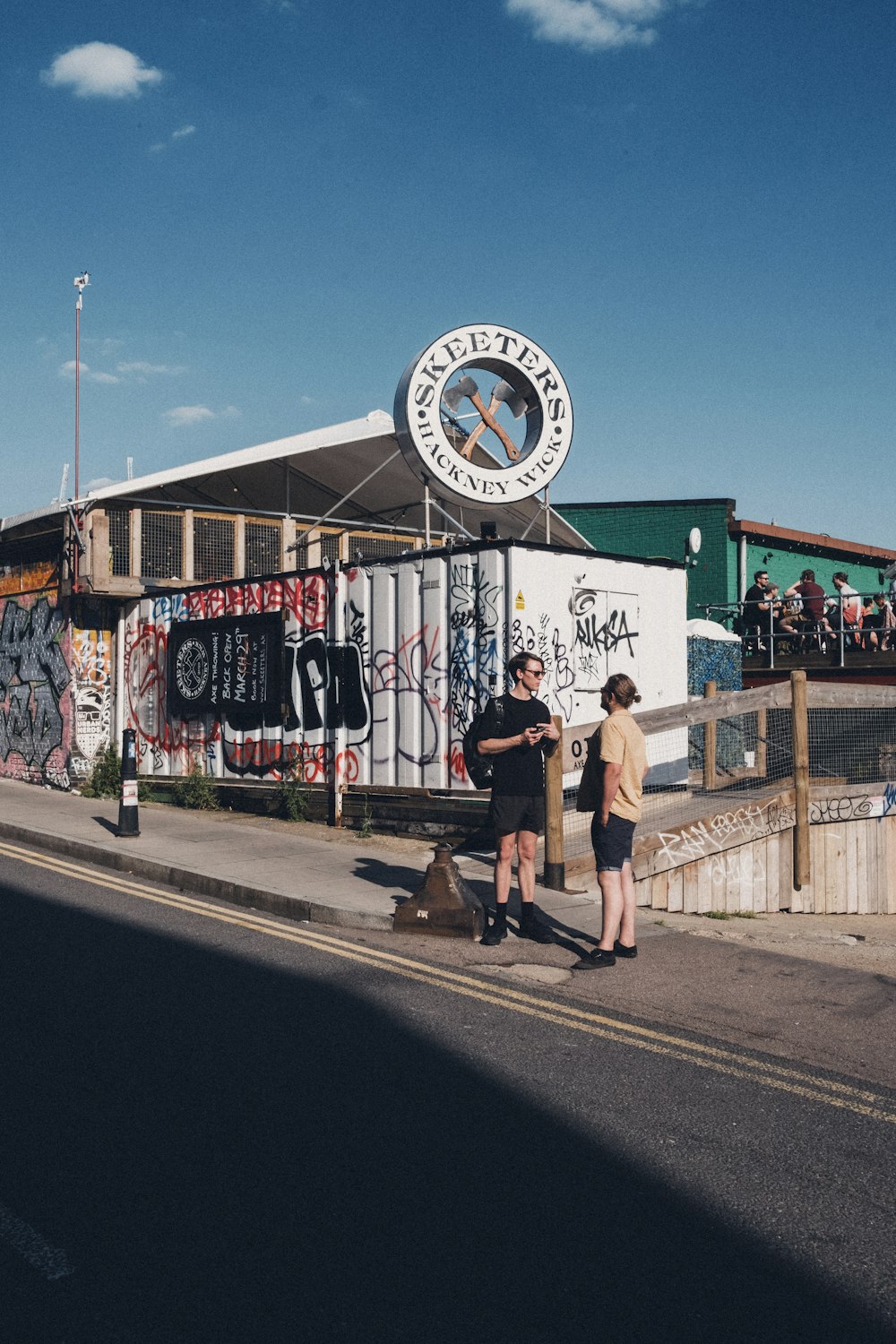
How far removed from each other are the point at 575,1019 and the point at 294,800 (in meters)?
7.91

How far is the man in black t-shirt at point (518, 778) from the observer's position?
7961mm

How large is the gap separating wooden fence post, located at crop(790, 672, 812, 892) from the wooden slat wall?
0.14 meters

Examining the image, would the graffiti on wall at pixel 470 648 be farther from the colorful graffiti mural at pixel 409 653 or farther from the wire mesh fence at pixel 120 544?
the wire mesh fence at pixel 120 544

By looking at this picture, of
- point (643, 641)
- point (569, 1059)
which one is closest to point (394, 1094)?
point (569, 1059)

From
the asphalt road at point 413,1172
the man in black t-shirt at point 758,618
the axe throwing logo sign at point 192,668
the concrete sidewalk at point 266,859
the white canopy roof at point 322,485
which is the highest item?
the white canopy roof at point 322,485

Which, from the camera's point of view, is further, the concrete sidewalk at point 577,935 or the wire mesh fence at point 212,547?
the wire mesh fence at point 212,547

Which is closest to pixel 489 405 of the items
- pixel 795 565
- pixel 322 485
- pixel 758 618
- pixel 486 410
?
pixel 486 410

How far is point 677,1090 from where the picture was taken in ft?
17.0

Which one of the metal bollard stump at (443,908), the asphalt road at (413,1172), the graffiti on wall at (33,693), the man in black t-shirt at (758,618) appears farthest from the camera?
the man in black t-shirt at (758,618)

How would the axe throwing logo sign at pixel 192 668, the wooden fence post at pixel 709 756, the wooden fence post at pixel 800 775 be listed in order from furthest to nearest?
the axe throwing logo sign at pixel 192 668
the wooden fence post at pixel 709 756
the wooden fence post at pixel 800 775

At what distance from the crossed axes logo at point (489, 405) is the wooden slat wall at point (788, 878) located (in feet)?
18.5

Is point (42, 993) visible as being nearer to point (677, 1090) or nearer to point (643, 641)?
point (677, 1090)

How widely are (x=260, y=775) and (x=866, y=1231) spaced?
1139 cm

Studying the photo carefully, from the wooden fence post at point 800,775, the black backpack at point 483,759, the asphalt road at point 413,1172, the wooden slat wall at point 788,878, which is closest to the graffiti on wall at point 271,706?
the wooden slat wall at point 788,878
